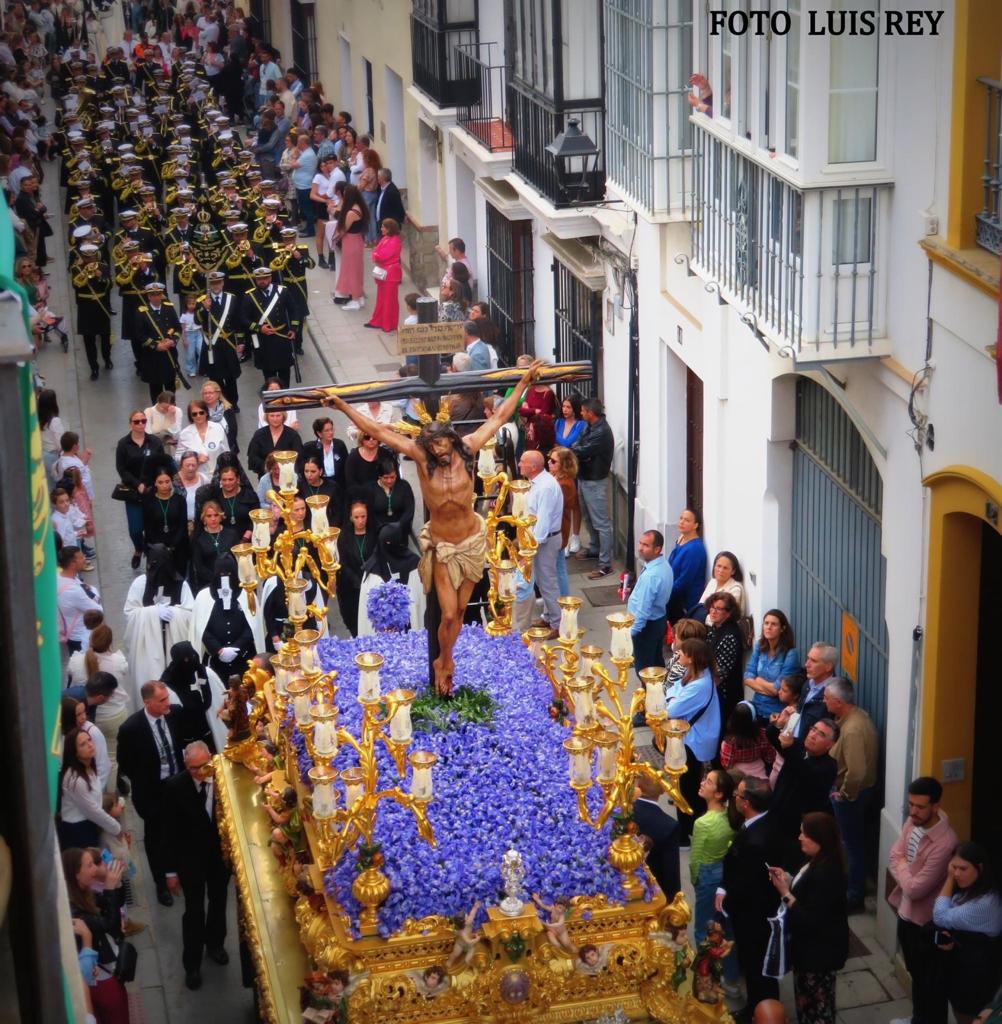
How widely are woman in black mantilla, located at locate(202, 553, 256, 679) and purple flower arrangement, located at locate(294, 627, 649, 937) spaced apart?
2992 millimetres

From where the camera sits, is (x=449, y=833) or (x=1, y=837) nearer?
(x=1, y=837)

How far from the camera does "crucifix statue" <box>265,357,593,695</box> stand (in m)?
9.05

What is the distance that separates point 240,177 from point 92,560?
1161 centimetres

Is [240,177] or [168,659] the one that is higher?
[240,177]

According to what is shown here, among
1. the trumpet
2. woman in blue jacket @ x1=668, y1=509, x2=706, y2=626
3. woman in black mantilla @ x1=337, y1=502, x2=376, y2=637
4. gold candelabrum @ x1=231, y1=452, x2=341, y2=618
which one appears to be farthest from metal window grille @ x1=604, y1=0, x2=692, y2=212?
the trumpet

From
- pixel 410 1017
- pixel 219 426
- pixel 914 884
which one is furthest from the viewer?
pixel 219 426

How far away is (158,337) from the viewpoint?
2164cm

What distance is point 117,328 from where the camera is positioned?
26.3 m

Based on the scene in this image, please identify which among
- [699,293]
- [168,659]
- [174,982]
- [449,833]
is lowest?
[174,982]

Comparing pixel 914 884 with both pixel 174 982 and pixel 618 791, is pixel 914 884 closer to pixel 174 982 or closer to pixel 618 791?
pixel 618 791

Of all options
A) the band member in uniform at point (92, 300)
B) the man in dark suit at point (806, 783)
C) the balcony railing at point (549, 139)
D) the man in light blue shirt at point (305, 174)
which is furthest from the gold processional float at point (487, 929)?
the man in light blue shirt at point (305, 174)

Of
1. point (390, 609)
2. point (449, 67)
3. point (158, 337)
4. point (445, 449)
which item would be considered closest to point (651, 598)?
point (390, 609)

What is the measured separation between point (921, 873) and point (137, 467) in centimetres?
917

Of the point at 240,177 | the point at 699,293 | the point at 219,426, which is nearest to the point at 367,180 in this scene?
the point at 240,177
